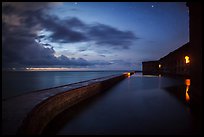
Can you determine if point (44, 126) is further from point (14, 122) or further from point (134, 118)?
point (134, 118)

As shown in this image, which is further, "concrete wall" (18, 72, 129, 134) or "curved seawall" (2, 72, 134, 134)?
"concrete wall" (18, 72, 129, 134)

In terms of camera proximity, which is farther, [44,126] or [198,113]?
[198,113]

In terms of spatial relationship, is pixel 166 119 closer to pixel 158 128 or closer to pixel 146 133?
pixel 158 128

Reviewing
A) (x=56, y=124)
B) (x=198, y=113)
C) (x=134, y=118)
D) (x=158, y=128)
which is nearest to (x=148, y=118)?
(x=134, y=118)

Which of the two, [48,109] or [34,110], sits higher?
[34,110]

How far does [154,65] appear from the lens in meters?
71.5

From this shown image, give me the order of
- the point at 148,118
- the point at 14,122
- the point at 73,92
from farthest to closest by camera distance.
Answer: the point at 73,92 → the point at 148,118 → the point at 14,122

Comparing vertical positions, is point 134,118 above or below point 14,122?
below

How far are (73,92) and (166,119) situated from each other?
5.10 m

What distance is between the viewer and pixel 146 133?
5.26m

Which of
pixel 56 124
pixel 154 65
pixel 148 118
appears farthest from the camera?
pixel 154 65

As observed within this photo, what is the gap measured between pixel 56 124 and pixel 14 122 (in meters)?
2.26

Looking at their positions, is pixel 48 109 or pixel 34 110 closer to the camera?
pixel 34 110

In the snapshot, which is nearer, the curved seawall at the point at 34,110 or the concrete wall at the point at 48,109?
the curved seawall at the point at 34,110
